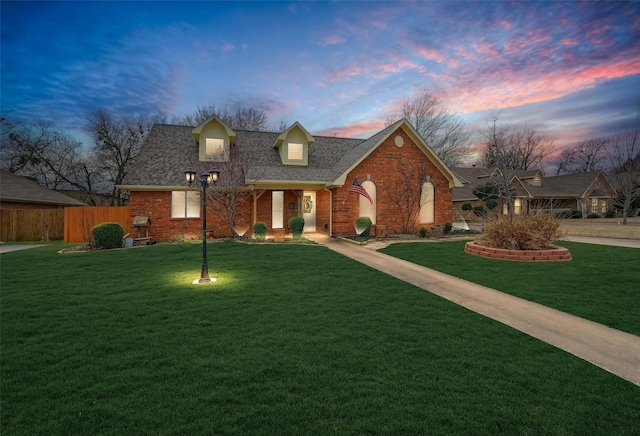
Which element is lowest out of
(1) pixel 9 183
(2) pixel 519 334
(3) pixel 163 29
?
(2) pixel 519 334

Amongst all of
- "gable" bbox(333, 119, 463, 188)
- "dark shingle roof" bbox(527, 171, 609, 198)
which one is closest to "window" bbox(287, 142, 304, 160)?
"gable" bbox(333, 119, 463, 188)

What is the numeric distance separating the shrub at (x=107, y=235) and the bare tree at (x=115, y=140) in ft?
66.3

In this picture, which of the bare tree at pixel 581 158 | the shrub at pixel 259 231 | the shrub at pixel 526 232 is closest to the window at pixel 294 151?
the shrub at pixel 259 231

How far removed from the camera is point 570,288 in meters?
6.94

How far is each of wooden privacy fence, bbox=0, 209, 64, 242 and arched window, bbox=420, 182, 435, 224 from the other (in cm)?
2248

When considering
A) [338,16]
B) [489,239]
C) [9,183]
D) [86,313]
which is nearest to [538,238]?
[489,239]

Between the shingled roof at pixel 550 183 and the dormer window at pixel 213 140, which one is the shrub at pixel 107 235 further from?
the shingled roof at pixel 550 183

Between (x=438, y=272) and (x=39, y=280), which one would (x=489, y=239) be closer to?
(x=438, y=272)

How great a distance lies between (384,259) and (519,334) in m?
6.31

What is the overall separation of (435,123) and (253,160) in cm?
2231

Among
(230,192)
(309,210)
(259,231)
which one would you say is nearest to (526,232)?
(259,231)

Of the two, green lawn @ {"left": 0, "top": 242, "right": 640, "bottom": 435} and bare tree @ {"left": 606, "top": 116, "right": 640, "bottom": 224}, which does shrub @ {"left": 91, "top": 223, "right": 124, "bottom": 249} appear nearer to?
green lawn @ {"left": 0, "top": 242, "right": 640, "bottom": 435}

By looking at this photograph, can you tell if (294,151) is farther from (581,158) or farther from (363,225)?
(581,158)

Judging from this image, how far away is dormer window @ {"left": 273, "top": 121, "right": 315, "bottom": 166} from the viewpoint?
62.1 ft
